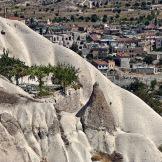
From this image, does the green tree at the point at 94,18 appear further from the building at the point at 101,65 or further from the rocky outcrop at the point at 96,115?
the rocky outcrop at the point at 96,115

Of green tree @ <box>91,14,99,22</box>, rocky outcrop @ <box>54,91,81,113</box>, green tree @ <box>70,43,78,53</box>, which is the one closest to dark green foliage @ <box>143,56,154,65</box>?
green tree @ <box>70,43,78,53</box>

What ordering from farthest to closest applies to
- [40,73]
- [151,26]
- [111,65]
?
[151,26] → [111,65] → [40,73]

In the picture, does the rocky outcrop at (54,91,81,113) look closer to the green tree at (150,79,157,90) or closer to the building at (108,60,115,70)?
the green tree at (150,79,157,90)

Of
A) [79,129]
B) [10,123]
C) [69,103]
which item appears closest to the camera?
[10,123]

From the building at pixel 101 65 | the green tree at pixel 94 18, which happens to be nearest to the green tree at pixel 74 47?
the building at pixel 101 65

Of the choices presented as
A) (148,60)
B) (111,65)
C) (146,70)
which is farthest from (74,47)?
(146,70)

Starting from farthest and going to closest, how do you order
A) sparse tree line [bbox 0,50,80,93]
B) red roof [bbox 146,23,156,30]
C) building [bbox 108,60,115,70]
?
red roof [bbox 146,23,156,30], building [bbox 108,60,115,70], sparse tree line [bbox 0,50,80,93]

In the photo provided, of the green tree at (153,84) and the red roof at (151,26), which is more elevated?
the green tree at (153,84)

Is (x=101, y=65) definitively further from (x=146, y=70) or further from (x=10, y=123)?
(x=10, y=123)
